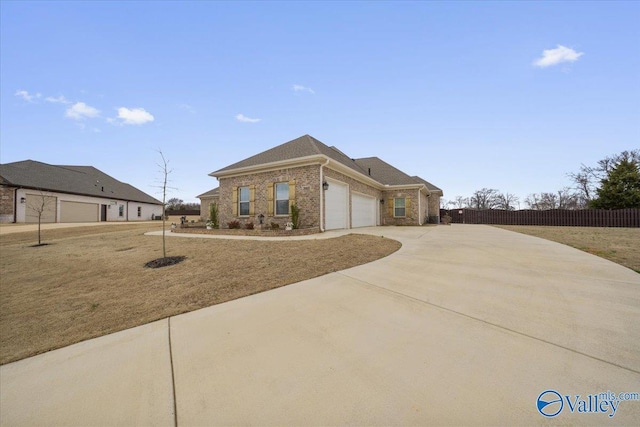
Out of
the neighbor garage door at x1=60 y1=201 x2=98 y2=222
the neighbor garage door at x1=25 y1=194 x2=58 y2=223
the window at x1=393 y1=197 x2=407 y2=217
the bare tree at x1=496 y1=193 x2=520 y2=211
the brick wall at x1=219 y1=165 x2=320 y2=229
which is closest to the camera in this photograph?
the brick wall at x1=219 y1=165 x2=320 y2=229

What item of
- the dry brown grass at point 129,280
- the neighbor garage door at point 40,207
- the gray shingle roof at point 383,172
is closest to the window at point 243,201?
the dry brown grass at point 129,280

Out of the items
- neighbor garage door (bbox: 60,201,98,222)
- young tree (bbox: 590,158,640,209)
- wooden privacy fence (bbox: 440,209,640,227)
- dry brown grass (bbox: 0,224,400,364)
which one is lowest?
dry brown grass (bbox: 0,224,400,364)

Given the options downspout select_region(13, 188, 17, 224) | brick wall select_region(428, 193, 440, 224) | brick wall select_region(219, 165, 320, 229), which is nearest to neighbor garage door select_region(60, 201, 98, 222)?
downspout select_region(13, 188, 17, 224)

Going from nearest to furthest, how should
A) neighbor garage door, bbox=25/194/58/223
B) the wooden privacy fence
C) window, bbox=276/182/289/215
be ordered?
window, bbox=276/182/289/215 → the wooden privacy fence → neighbor garage door, bbox=25/194/58/223

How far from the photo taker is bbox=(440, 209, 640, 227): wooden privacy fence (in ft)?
63.8

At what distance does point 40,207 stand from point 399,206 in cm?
3040

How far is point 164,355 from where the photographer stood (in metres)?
2.46

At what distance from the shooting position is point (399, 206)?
1888cm

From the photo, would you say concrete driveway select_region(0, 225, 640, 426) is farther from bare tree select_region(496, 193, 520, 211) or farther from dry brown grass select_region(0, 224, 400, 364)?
bare tree select_region(496, 193, 520, 211)

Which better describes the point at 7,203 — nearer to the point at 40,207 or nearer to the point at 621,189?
→ the point at 40,207

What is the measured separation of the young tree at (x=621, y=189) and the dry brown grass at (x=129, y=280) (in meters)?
30.7

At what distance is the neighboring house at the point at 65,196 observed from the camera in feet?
62.1

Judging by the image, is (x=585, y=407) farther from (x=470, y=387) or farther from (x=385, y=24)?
(x=385, y=24)

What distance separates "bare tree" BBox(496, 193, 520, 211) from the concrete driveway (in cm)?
5219
